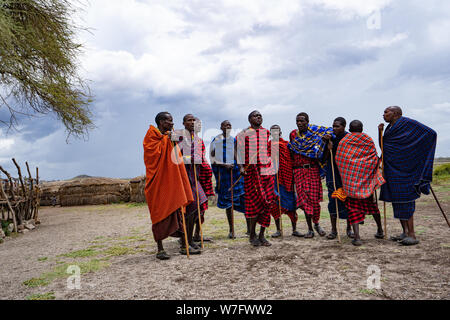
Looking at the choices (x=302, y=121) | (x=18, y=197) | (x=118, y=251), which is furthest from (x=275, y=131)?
(x=18, y=197)

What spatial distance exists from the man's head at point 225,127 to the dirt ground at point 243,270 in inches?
88.9

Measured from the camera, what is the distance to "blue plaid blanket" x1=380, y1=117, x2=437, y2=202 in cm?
499

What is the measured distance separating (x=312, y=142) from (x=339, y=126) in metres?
0.56

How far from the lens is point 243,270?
404cm

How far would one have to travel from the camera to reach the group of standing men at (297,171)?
4.86 metres

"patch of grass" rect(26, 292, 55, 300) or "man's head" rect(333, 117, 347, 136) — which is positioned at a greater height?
"man's head" rect(333, 117, 347, 136)

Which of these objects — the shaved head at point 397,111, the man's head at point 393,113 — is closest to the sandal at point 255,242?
the man's head at point 393,113

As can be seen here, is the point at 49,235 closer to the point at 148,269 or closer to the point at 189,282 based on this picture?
the point at 148,269

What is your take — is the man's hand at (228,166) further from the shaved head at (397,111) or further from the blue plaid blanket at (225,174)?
the shaved head at (397,111)

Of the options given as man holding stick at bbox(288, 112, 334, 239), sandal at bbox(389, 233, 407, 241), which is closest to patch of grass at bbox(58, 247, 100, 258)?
man holding stick at bbox(288, 112, 334, 239)

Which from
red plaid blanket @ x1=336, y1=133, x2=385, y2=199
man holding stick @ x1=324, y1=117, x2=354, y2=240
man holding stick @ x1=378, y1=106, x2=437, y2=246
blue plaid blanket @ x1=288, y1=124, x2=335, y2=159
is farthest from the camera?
blue plaid blanket @ x1=288, y1=124, x2=335, y2=159

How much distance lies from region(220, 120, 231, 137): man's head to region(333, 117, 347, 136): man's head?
7.27ft

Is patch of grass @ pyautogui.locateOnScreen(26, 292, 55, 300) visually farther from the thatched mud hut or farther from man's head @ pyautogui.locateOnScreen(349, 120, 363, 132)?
the thatched mud hut
